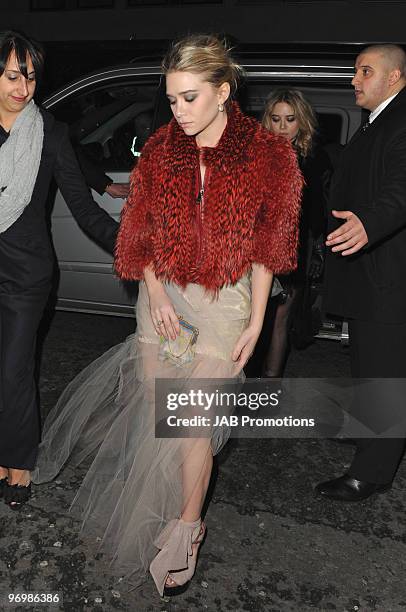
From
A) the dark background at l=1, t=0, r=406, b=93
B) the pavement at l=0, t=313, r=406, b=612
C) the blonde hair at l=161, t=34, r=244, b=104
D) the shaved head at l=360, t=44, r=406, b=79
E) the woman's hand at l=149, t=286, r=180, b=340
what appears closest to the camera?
the blonde hair at l=161, t=34, r=244, b=104

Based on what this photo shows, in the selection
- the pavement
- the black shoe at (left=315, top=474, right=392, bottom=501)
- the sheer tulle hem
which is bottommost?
the pavement

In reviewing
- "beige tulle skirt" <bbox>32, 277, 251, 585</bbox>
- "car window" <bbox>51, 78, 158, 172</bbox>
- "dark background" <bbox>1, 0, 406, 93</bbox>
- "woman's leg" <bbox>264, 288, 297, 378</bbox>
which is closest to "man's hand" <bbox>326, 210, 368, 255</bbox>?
"beige tulle skirt" <bbox>32, 277, 251, 585</bbox>

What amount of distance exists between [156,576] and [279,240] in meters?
1.34

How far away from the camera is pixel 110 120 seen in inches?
191

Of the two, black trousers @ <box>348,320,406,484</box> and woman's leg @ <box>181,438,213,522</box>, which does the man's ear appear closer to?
black trousers @ <box>348,320,406,484</box>

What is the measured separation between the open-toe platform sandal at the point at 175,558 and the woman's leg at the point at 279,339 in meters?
1.65

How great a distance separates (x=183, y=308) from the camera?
245 centimetres

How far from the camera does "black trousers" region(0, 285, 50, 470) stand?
2795mm

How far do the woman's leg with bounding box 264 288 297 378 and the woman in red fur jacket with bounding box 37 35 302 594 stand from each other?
1448mm

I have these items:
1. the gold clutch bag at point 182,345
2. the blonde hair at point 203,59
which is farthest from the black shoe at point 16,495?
the blonde hair at point 203,59

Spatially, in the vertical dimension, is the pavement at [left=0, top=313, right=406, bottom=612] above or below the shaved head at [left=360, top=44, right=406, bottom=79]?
below

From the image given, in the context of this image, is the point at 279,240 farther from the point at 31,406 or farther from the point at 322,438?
the point at 322,438

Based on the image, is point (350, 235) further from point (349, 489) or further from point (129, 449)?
point (349, 489)

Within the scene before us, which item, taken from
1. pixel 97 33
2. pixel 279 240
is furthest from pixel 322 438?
pixel 97 33
